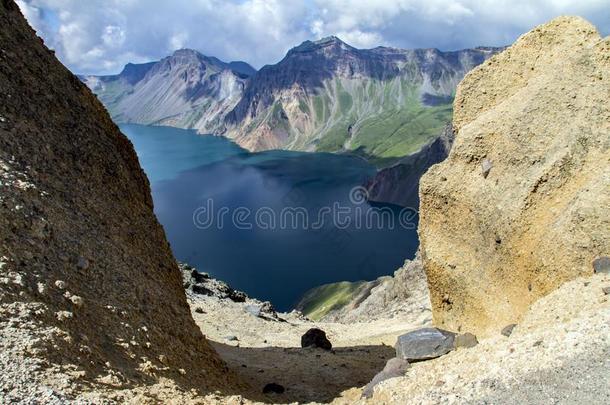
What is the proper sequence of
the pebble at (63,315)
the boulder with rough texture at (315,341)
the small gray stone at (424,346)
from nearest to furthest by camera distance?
1. the pebble at (63,315)
2. the small gray stone at (424,346)
3. the boulder with rough texture at (315,341)

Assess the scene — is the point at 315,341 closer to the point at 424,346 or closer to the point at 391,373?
the point at 424,346

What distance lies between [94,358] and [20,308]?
7.28 ft

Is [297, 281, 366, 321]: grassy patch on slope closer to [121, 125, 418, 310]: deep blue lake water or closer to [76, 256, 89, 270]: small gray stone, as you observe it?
[121, 125, 418, 310]: deep blue lake water

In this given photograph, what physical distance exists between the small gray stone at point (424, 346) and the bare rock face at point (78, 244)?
6559 mm

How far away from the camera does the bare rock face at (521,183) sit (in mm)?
18234

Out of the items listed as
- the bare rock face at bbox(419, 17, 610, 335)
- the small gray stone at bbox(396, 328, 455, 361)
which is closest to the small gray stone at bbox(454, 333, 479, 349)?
the small gray stone at bbox(396, 328, 455, 361)

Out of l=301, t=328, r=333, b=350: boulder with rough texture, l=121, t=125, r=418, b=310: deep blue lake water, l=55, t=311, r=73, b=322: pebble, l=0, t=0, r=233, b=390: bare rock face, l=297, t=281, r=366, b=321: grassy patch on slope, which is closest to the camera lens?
l=0, t=0, r=233, b=390: bare rock face

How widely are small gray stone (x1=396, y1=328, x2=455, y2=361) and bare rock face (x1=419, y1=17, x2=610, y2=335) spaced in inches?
155

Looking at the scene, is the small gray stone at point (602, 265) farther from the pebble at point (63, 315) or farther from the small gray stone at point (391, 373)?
the pebble at point (63, 315)

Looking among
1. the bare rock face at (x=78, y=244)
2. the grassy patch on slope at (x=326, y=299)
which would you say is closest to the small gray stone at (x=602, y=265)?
the bare rock face at (x=78, y=244)

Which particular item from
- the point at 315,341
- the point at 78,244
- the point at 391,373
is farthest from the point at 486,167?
the point at 78,244

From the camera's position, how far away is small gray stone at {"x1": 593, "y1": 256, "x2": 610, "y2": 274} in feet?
52.0

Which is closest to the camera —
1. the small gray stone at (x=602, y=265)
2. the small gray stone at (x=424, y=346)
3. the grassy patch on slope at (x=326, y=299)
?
the small gray stone at (x=602, y=265)

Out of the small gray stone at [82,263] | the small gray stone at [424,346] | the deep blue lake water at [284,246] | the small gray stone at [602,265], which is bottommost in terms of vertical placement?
the small gray stone at [424,346]
